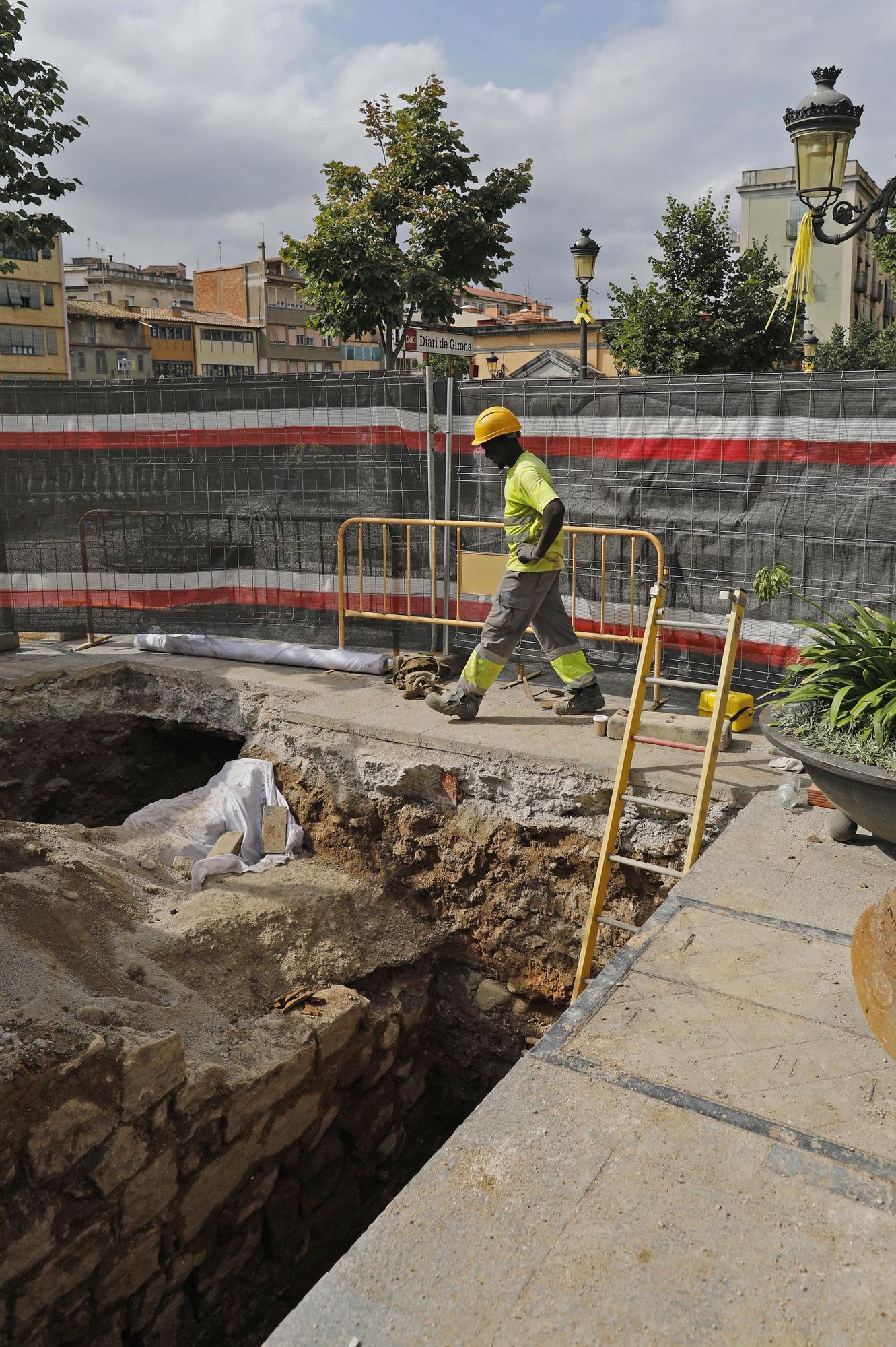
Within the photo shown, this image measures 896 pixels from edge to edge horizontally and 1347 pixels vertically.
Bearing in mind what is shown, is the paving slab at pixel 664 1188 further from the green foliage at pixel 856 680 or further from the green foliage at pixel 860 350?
the green foliage at pixel 860 350

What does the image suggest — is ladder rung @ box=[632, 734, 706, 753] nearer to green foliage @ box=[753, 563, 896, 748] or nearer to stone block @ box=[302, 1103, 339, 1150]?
green foliage @ box=[753, 563, 896, 748]

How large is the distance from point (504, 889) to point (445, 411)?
3.93m

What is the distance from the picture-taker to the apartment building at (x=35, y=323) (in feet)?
176

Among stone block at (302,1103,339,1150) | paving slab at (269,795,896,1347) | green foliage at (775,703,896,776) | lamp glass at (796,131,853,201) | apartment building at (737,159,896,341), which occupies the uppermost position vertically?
apartment building at (737,159,896,341)

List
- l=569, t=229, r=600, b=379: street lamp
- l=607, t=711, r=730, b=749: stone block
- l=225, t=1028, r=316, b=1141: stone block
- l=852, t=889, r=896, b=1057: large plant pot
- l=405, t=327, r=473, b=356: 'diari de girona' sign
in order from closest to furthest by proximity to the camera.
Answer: l=852, t=889, r=896, b=1057: large plant pot < l=225, t=1028, r=316, b=1141: stone block < l=607, t=711, r=730, b=749: stone block < l=405, t=327, r=473, b=356: 'diari de girona' sign < l=569, t=229, r=600, b=379: street lamp

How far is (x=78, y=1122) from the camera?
4.01 metres

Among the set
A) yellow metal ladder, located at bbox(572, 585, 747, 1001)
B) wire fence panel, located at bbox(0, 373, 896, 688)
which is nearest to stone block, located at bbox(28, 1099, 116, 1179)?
yellow metal ladder, located at bbox(572, 585, 747, 1001)

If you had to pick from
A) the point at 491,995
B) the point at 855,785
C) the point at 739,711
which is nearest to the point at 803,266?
the point at 739,711

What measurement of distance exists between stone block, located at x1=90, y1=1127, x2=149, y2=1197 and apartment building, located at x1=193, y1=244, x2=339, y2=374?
2836 inches

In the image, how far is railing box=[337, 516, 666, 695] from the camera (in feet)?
24.1

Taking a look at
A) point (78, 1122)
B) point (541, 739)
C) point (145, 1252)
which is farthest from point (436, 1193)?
point (541, 739)

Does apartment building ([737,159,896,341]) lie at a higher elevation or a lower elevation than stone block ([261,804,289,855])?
higher

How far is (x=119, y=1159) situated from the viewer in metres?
4.14

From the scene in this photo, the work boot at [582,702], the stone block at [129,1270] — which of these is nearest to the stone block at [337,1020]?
the stone block at [129,1270]
